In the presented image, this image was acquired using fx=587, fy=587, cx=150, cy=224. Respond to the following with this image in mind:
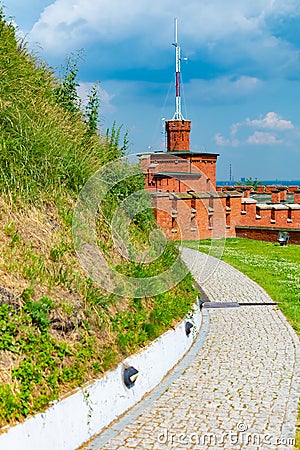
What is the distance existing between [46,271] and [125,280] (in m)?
1.42

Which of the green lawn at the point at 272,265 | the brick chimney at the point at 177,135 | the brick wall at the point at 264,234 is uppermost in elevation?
the brick chimney at the point at 177,135

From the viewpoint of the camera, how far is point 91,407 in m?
5.45

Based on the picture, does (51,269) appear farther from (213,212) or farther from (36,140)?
(213,212)

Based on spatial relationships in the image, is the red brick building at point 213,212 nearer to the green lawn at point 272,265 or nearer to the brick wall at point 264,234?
the brick wall at point 264,234

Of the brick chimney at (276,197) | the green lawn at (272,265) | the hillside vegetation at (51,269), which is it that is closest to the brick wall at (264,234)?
the green lawn at (272,265)


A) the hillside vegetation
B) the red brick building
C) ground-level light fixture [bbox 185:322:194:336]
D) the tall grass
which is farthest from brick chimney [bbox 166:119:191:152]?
ground-level light fixture [bbox 185:322:194:336]

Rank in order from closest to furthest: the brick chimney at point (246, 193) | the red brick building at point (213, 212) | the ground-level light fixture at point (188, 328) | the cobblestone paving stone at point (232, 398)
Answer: the cobblestone paving stone at point (232, 398), the ground-level light fixture at point (188, 328), the red brick building at point (213, 212), the brick chimney at point (246, 193)

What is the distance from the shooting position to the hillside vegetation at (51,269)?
5.37 metres

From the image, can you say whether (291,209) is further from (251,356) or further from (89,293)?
(89,293)

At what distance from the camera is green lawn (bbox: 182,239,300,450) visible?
12.0m

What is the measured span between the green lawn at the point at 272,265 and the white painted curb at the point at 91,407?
178cm

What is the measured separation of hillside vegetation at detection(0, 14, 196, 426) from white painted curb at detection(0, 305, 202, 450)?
4.3 inches

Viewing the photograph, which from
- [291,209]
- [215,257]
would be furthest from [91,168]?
[291,209]

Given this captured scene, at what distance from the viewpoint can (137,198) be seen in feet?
35.1
